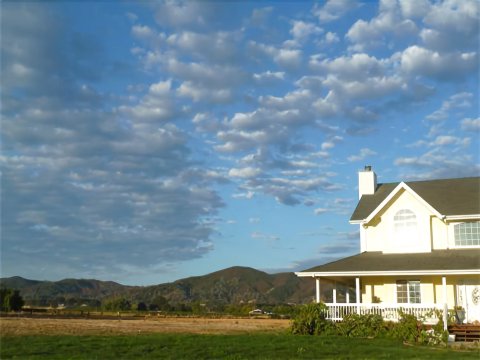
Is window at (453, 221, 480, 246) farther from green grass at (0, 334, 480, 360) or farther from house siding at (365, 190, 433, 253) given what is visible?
green grass at (0, 334, 480, 360)

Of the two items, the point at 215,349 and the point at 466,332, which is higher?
the point at 466,332

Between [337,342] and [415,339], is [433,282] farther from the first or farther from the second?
[337,342]

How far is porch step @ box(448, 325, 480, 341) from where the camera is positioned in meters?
23.8

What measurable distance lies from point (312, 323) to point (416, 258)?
573cm

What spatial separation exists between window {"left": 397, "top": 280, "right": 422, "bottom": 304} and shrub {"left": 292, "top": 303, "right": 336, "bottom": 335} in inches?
166

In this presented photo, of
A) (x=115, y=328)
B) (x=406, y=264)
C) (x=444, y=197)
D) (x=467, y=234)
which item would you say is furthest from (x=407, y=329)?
(x=115, y=328)

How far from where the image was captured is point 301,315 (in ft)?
86.2

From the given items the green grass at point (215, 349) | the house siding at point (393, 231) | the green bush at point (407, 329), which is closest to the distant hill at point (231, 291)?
the house siding at point (393, 231)

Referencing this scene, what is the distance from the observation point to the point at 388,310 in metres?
26.0

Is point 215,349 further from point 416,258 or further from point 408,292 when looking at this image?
point 408,292

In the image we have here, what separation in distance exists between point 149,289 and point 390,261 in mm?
174919

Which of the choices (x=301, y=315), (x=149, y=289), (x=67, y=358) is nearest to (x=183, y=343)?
(x=67, y=358)

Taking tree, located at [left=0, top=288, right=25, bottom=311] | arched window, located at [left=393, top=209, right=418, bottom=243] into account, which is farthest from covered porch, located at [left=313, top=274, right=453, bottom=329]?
tree, located at [left=0, top=288, right=25, bottom=311]

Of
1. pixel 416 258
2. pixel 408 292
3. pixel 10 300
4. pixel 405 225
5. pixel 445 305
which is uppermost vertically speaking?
pixel 405 225
